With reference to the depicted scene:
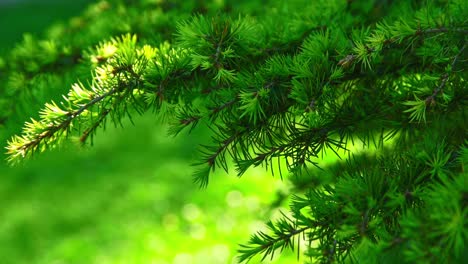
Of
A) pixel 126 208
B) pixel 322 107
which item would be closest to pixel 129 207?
pixel 126 208

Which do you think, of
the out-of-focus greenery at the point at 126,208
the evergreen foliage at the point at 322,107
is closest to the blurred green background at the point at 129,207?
the out-of-focus greenery at the point at 126,208

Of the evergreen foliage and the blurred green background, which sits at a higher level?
the blurred green background

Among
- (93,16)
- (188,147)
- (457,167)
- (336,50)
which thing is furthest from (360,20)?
(188,147)

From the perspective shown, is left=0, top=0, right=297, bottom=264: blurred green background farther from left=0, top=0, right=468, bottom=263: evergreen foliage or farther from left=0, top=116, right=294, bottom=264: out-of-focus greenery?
left=0, top=0, right=468, bottom=263: evergreen foliage

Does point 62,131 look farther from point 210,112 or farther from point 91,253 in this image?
point 91,253

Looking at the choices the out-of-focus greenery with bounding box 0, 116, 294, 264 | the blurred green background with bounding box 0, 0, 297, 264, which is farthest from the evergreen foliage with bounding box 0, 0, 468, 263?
the out-of-focus greenery with bounding box 0, 116, 294, 264

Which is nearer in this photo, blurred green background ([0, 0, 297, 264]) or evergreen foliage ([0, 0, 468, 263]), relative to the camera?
evergreen foliage ([0, 0, 468, 263])
